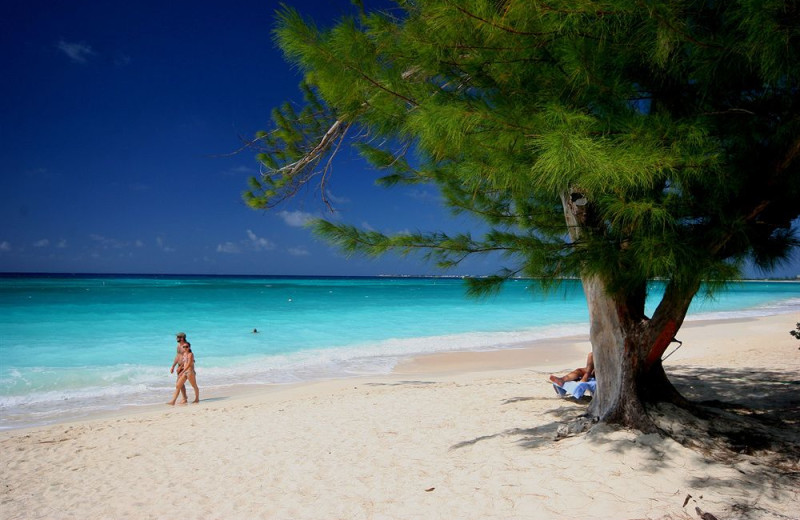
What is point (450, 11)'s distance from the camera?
219cm

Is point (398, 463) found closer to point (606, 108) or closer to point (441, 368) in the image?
point (606, 108)

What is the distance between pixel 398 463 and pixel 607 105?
3.12 metres

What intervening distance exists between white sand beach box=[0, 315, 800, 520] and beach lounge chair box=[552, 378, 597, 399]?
0.23 meters

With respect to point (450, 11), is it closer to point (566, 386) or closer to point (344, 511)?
point (344, 511)

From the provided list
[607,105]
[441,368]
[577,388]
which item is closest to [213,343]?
[441,368]

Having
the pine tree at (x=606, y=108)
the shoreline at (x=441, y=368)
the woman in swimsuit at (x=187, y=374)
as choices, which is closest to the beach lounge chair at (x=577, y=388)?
the pine tree at (x=606, y=108)

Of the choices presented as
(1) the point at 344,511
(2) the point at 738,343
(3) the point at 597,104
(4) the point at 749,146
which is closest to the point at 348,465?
(1) the point at 344,511

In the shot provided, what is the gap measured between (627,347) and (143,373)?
32.9 feet

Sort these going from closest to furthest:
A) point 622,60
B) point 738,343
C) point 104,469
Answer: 1. point 622,60
2. point 104,469
3. point 738,343

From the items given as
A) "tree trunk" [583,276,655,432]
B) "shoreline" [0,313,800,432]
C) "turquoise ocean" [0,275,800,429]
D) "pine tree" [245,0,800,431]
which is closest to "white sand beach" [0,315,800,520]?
"tree trunk" [583,276,655,432]

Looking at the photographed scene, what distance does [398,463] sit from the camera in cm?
389

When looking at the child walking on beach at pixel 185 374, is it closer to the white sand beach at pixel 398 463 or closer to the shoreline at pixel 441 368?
the shoreline at pixel 441 368

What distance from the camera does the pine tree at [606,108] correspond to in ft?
6.57

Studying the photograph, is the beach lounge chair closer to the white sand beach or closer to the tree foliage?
the white sand beach
